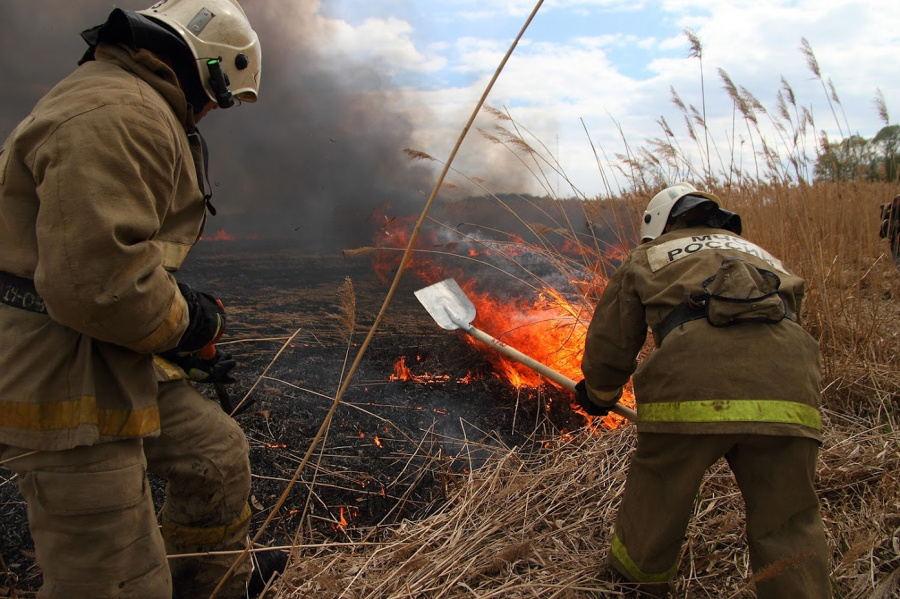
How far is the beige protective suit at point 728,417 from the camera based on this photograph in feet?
5.85

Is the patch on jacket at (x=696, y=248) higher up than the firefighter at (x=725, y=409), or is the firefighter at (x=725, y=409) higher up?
the patch on jacket at (x=696, y=248)

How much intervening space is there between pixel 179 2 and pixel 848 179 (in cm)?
532

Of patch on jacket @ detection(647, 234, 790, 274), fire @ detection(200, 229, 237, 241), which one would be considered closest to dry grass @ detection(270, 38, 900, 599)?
patch on jacket @ detection(647, 234, 790, 274)

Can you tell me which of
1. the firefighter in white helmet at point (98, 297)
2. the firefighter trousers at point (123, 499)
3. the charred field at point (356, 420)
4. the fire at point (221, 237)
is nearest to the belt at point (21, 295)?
the firefighter in white helmet at point (98, 297)

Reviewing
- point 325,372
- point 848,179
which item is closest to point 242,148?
point 325,372

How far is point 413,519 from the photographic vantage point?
2.85m

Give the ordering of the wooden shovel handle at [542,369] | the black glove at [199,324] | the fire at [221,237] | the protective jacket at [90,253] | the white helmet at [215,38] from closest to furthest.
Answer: the protective jacket at [90,253]
the black glove at [199,324]
the white helmet at [215,38]
the wooden shovel handle at [542,369]
the fire at [221,237]

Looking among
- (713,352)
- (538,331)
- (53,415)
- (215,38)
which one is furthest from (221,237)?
(713,352)

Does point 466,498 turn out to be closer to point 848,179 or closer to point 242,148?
point 848,179

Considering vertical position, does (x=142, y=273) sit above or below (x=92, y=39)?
below

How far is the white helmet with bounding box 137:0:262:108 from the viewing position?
6.06 feet

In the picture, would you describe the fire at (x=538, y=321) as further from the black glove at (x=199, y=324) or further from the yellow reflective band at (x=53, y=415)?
the yellow reflective band at (x=53, y=415)

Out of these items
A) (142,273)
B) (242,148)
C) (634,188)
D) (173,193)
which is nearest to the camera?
(142,273)

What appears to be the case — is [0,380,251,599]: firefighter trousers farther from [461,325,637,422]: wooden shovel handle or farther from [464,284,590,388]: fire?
[464,284,590,388]: fire
